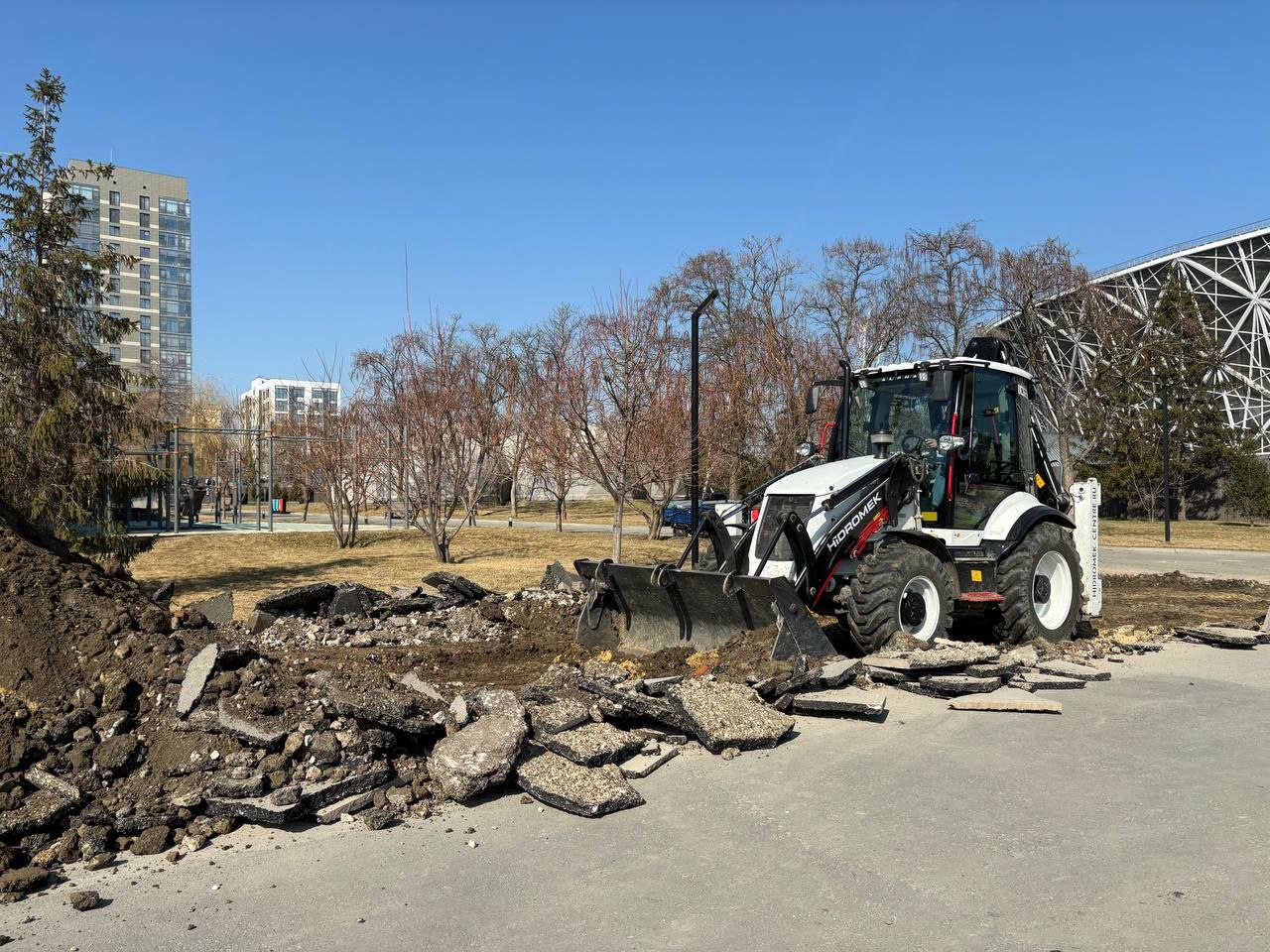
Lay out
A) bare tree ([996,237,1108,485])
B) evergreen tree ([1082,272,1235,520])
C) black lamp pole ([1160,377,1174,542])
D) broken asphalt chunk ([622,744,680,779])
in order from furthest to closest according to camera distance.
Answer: evergreen tree ([1082,272,1235,520]) < bare tree ([996,237,1108,485]) < black lamp pole ([1160,377,1174,542]) < broken asphalt chunk ([622,744,680,779])

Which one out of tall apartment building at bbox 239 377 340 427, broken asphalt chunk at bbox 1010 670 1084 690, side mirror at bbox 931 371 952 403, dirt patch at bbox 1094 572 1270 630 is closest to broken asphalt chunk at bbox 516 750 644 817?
broken asphalt chunk at bbox 1010 670 1084 690

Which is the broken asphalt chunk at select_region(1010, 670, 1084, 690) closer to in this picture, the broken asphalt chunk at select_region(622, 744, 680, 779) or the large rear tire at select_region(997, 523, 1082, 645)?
the large rear tire at select_region(997, 523, 1082, 645)

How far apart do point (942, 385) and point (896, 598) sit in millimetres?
2109

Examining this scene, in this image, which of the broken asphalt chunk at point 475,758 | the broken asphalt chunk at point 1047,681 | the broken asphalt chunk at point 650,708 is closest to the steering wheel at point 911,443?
the broken asphalt chunk at point 1047,681

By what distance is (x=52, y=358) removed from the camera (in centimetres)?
1386

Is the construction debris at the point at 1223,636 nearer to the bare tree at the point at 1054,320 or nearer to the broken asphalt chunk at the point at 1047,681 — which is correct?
the broken asphalt chunk at the point at 1047,681

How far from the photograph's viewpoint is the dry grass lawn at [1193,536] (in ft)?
98.0

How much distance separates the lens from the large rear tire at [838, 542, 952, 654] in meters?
8.61

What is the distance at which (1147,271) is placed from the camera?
182 ft

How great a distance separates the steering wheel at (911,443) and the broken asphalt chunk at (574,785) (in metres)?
5.53

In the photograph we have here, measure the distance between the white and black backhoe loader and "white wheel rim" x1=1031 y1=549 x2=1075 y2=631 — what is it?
0.01 meters

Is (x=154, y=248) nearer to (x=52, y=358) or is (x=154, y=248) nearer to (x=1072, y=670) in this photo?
(x=52, y=358)

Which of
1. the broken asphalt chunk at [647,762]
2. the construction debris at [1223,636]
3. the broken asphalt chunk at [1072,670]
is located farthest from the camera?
the construction debris at [1223,636]

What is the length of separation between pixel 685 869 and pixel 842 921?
0.83 metres
